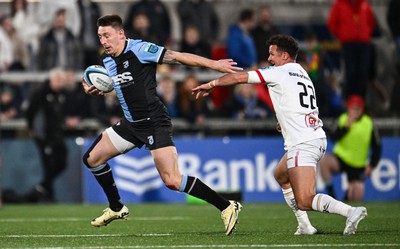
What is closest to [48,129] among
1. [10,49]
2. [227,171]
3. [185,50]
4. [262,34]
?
[10,49]

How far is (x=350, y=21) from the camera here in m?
18.9

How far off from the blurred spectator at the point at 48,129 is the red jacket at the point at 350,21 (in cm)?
519

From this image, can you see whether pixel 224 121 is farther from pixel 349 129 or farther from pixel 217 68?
pixel 217 68

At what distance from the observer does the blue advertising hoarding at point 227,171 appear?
18281 mm

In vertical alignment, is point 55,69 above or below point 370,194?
above

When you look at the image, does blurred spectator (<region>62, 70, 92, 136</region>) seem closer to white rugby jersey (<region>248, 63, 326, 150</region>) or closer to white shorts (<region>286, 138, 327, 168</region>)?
white rugby jersey (<region>248, 63, 326, 150</region>)

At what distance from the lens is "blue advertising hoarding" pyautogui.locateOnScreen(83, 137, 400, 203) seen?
1828cm

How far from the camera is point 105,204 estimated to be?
18.0 meters

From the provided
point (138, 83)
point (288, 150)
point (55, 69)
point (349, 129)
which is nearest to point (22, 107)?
point (55, 69)

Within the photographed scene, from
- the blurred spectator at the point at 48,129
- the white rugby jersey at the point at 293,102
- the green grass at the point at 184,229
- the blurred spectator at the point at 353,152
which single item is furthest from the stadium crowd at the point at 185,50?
the white rugby jersey at the point at 293,102

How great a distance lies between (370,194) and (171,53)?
29.6 ft

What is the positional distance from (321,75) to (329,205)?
10.2m

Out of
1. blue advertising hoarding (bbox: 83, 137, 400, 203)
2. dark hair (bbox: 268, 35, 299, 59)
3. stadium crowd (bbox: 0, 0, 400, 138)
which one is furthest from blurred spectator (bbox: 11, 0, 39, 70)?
dark hair (bbox: 268, 35, 299, 59)

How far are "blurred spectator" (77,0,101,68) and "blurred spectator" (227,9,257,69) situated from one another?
259 cm
